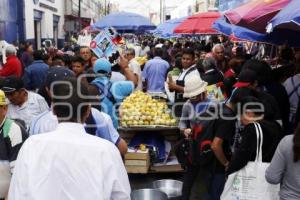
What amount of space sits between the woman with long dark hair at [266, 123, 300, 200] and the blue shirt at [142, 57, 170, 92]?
651 cm

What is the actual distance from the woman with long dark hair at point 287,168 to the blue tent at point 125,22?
935 centimetres

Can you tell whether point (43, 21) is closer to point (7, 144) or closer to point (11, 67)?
point (11, 67)

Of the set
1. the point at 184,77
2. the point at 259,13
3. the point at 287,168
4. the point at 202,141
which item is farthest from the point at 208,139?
the point at 184,77

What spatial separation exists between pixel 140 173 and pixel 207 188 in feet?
7.42

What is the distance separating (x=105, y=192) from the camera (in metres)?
2.18

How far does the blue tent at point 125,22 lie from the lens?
1200 cm

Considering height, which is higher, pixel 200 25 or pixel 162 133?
pixel 200 25

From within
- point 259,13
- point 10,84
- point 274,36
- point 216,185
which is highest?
point 259,13

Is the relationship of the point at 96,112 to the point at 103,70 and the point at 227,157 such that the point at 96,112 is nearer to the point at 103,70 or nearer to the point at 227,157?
the point at 227,157

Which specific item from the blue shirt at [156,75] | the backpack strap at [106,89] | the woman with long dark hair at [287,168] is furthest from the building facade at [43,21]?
the woman with long dark hair at [287,168]

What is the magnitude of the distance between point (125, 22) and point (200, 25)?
2.30 m

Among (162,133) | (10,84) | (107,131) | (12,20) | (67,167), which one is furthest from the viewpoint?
(12,20)

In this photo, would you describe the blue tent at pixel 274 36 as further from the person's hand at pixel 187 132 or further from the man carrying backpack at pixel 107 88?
the man carrying backpack at pixel 107 88

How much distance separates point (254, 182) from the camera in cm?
346
